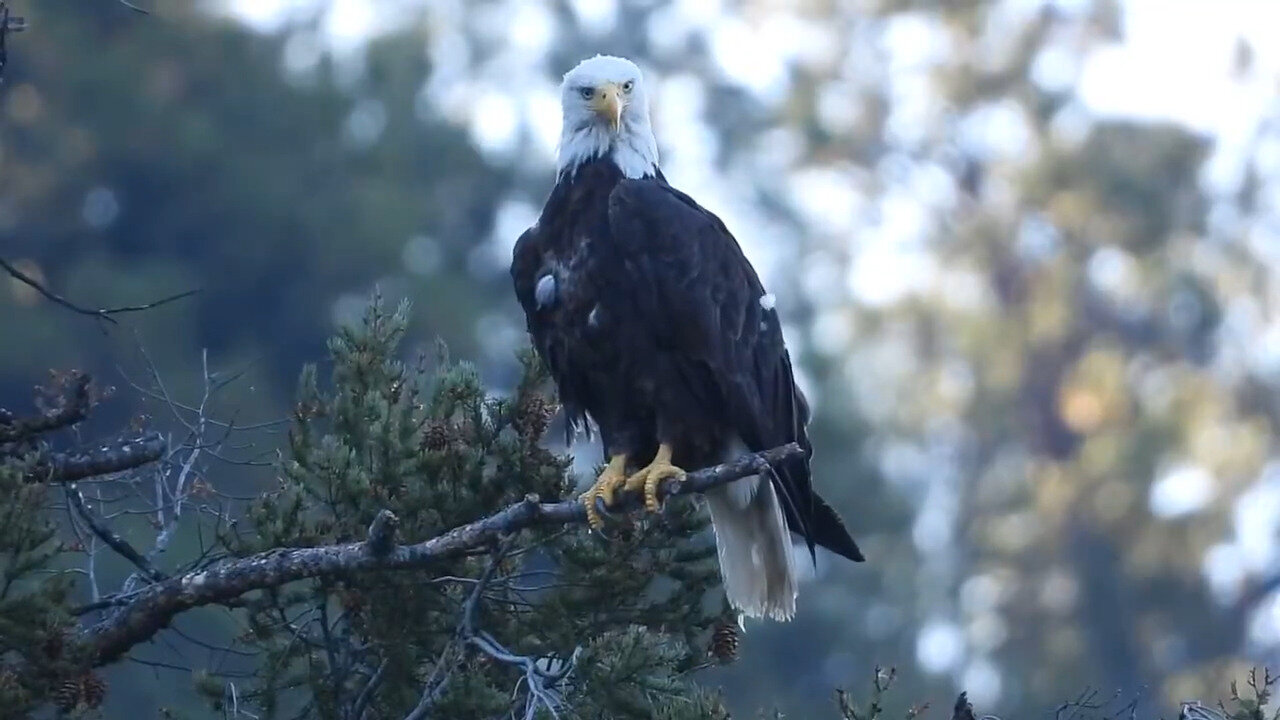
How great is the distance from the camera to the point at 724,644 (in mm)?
5434

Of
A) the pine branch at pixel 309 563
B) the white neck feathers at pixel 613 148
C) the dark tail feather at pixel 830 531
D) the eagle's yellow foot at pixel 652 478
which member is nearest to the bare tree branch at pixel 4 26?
the pine branch at pixel 309 563

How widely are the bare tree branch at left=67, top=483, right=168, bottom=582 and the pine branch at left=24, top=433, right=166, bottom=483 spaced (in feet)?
0.51

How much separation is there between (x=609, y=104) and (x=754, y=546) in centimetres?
140

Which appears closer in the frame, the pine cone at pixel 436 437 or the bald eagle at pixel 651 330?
the pine cone at pixel 436 437

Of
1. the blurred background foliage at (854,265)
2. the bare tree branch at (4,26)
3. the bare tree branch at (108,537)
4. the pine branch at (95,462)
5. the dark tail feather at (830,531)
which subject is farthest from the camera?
the blurred background foliage at (854,265)

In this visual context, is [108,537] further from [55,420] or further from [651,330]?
[651,330]

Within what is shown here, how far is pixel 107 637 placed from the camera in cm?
507

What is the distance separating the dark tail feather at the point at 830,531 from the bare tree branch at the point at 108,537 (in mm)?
1858

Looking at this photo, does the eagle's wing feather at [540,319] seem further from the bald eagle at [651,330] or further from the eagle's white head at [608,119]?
the eagle's white head at [608,119]

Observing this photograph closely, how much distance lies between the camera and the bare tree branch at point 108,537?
5277 mm

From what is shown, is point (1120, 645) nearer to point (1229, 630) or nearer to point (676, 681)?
point (1229, 630)

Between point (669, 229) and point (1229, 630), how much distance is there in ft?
46.2

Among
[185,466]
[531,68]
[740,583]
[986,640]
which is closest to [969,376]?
[986,640]

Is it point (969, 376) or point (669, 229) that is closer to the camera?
point (669, 229)
